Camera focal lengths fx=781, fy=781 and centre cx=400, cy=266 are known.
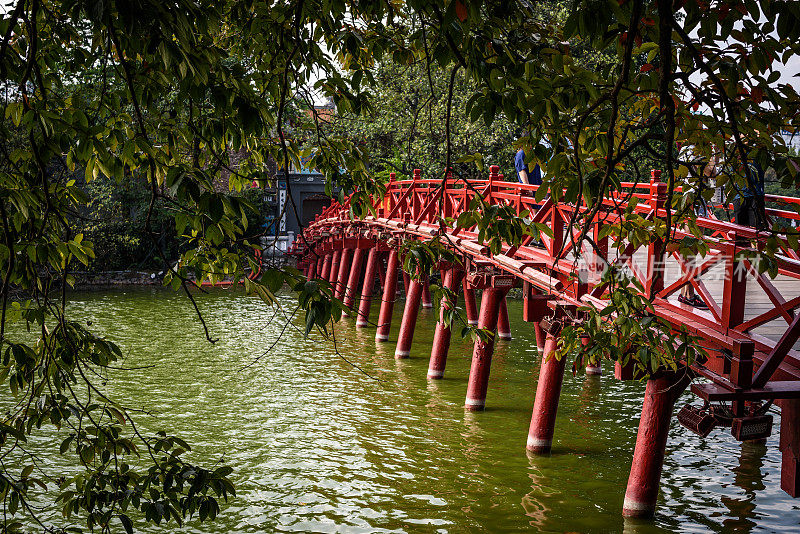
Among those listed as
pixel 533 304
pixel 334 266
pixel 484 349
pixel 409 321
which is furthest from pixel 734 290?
pixel 334 266

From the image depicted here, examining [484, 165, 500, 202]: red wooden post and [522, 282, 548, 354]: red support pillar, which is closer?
[522, 282, 548, 354]: red support pillar

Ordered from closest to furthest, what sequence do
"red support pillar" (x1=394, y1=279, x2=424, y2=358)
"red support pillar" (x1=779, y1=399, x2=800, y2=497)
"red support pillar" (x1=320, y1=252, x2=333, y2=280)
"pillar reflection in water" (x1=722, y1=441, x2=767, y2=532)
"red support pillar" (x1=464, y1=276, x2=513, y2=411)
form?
1. "red support pillar" (x1=779, y1=399, x2=800, y2=497)
2. "pillar reflection in water" (x1=722, y1=441, x2=767, y2=532)
3. "red support pillar" (x1=464, y1=276, x2=513, y2=411)
4. "red support pillar" (x1=394, y1=279, x2=424, y2=358)
5. "red support pillar" (x1=320, y1=252, x2=333, y2=280)

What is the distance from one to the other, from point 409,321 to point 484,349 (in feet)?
13.1

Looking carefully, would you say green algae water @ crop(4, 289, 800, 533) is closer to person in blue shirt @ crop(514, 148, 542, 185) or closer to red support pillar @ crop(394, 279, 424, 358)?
red support pillar @ crop(394, 279, 424, 358)

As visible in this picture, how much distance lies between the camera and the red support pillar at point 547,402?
8.94 metres

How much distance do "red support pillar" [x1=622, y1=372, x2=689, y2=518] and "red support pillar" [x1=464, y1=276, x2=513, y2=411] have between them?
372 centimetres

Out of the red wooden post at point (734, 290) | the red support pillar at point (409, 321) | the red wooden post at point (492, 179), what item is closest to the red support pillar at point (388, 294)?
the red support pillar at point (409, 321)

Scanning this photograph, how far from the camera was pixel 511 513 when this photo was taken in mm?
7621

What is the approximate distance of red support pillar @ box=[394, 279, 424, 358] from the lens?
14461 millimetres

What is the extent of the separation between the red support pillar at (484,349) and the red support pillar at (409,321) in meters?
3.37

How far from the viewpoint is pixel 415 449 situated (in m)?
9.59

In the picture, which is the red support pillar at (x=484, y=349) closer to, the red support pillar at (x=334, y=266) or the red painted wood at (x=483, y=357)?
the red painted wood at (x=483, y=357)

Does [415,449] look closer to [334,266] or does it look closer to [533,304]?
[533,304]

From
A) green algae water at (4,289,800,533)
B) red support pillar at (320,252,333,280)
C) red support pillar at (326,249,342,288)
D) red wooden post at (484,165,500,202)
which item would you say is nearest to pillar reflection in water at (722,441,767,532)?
green algae water at (4,289,800,533)
